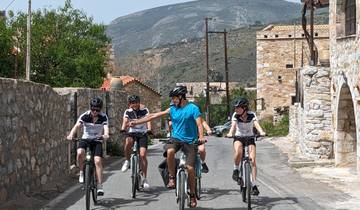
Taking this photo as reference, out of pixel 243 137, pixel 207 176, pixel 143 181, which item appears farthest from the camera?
pixel 207 176

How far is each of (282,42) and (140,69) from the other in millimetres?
82192

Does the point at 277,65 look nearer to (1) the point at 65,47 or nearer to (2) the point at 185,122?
(1) the point at 65,47

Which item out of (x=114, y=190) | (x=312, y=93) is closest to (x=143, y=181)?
(x=114, y=190)

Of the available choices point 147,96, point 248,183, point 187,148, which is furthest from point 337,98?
point 147,96

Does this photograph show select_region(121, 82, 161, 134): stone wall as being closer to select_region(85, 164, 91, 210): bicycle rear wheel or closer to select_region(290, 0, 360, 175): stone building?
select_region(290, 0, 360, 175): stone building

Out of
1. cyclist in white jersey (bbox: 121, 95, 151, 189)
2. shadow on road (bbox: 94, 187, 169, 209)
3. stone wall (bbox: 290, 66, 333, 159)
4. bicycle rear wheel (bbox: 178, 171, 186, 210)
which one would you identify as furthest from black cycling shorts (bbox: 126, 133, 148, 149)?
stone wall (bbox: 290, 66, 333, 159)

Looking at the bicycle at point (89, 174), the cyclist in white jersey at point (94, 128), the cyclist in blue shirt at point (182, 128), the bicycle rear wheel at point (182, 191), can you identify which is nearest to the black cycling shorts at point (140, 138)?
the cyclist in white jersey at point (94, 128)

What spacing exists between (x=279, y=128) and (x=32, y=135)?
30047 mm

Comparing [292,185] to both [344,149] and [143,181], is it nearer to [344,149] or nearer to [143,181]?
[143,181]

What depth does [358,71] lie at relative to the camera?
1433 cm

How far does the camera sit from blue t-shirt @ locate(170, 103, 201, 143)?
9203 mm

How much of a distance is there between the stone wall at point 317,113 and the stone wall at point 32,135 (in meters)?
7.36

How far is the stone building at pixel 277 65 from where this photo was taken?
152 ft

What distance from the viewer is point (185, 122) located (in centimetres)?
926
